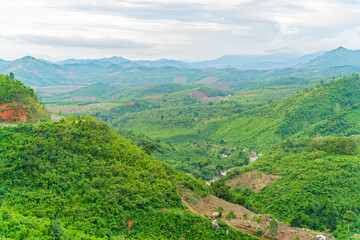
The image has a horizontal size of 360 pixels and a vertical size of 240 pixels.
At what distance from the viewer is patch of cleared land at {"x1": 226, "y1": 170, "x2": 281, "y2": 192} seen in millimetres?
58906

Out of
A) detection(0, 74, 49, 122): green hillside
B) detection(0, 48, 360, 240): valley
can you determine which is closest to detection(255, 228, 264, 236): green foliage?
detection(0, 48, 360, 240): valley

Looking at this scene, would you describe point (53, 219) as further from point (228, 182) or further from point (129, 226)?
point (228, 182)

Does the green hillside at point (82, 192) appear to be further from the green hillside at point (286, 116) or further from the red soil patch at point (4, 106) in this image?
the green hillside at point (286, 116)

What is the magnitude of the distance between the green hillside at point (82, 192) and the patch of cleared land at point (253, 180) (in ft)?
78.1

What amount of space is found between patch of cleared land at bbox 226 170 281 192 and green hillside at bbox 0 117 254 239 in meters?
23.8

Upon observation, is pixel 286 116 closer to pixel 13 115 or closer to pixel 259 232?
pixel 259 232

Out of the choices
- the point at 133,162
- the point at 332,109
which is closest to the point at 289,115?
the point at 332,109

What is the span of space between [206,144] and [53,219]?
91508 mm

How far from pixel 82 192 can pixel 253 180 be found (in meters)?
42.3

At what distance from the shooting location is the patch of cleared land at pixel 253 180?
193 feet

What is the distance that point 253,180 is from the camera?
61.7 m

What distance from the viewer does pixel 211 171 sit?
79312 mm

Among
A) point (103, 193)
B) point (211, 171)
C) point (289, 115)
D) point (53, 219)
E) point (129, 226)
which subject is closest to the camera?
point (53, 219)

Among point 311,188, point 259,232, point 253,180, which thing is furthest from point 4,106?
point 311,188
